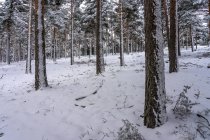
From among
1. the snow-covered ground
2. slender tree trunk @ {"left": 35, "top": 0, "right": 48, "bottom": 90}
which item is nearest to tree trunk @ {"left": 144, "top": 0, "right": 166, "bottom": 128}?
the snow-covered ground

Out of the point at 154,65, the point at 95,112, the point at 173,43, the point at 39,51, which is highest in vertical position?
the point at 173,43

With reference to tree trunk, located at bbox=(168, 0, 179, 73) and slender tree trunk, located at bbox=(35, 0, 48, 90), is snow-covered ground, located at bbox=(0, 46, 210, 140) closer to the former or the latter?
slender tree trunk, located at bbox=(35, 0, 48, 90)

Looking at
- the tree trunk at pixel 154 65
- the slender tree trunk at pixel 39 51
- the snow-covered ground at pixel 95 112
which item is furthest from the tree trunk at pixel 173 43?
the tree trunk at pixel 154 65

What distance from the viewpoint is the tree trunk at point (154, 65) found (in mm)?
5625

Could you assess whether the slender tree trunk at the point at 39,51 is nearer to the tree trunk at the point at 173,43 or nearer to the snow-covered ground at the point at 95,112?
the snow-covered ground at the point at 95,112

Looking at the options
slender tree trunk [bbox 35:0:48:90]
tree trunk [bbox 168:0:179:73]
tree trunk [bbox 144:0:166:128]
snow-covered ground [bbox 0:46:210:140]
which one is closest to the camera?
tree trunk [bbox 144:0:166:128]

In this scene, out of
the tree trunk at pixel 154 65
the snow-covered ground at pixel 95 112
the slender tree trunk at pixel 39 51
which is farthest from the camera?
the slender tree trunk at pixel 39 51

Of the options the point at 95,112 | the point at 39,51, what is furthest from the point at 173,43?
the point at 39,51

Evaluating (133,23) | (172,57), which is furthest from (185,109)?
(133,23)

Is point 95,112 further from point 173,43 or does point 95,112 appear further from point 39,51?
point 173,43

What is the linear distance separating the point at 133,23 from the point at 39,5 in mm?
26611

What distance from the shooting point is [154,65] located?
18.5 ft

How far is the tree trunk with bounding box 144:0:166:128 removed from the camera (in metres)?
5.62

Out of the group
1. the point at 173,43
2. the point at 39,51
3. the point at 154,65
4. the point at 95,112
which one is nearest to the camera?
the point at 154,65
